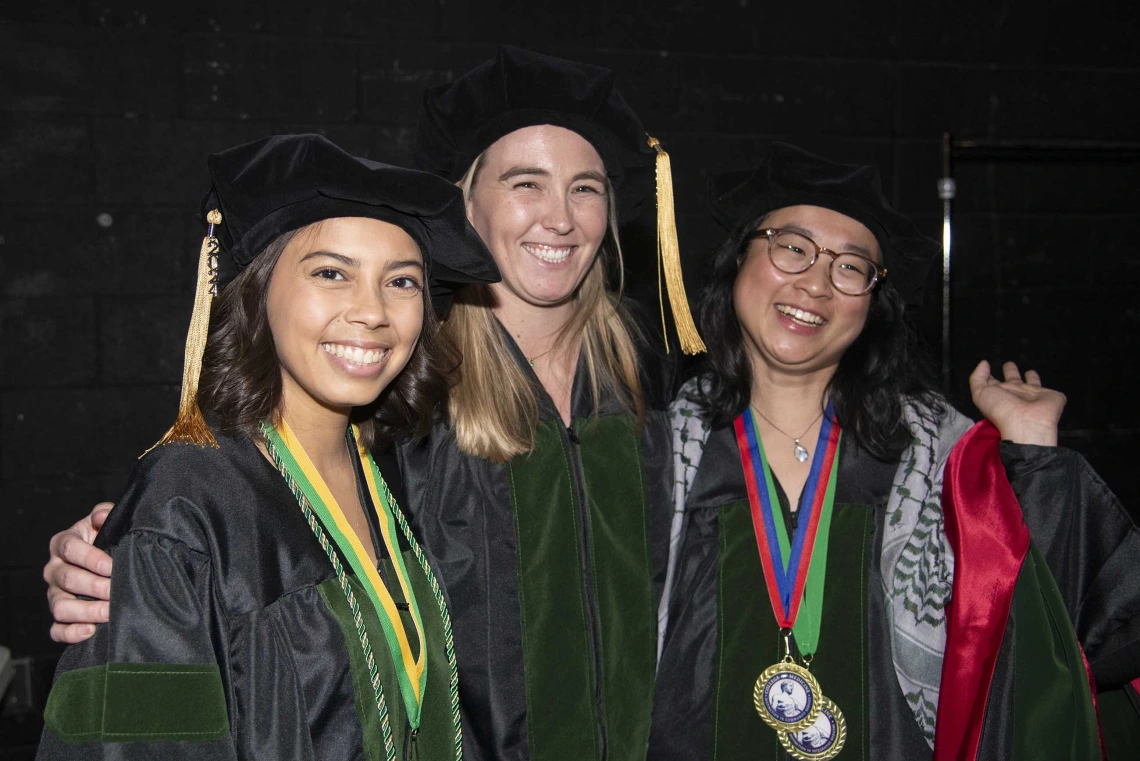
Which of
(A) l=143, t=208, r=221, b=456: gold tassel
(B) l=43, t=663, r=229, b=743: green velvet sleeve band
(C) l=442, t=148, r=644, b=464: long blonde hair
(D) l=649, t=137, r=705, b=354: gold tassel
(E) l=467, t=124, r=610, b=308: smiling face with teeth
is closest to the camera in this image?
(B) l=43, t=663, r=229, b=743: green velvet sleeve band

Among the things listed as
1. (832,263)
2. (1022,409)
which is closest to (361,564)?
(832,263)

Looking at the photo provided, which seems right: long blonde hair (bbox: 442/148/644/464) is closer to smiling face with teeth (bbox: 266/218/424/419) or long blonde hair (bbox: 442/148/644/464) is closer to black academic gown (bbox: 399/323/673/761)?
black academic gown (bbox: 399/323/673/761)

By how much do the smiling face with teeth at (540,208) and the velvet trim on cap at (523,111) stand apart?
0.11 ft

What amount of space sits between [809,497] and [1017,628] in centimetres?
49

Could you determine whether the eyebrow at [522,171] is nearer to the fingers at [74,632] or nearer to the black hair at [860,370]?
the black hair at [860,370]

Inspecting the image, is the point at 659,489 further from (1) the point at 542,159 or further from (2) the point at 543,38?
(2) the point at 543,38

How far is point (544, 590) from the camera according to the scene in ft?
6.74

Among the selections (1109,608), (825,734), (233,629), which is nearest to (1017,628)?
(1109,608)

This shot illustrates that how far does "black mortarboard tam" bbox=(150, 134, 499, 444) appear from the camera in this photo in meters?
1.61

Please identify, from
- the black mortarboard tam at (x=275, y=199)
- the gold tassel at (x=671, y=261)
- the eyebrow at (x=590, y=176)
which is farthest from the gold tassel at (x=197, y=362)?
the gold tassel at (x=671, y=261)

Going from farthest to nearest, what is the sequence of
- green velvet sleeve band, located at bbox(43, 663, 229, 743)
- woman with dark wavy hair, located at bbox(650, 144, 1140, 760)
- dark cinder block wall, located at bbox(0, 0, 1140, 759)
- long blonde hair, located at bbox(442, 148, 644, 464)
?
dark cinder block wall, located at bbox(0, 0, 1140, 759), long blonde hair, located at bbox(442, 148, 644, 464), woman with dark wavy hair, located at bbox(650, 144, 1140, 760), green velvet sleeve band, located at bbox(43, 663, 229, 743)

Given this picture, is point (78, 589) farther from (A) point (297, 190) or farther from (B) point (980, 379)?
(B) point (980, 379)

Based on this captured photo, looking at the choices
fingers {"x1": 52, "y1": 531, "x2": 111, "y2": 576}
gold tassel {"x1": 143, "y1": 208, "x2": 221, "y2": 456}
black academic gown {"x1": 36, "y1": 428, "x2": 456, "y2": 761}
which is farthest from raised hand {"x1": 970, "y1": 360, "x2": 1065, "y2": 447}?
fingers {"x1": 52, "y1": 531, "x2": 111, "y2": 576}

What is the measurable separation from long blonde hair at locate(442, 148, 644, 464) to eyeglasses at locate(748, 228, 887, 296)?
1.33ft
